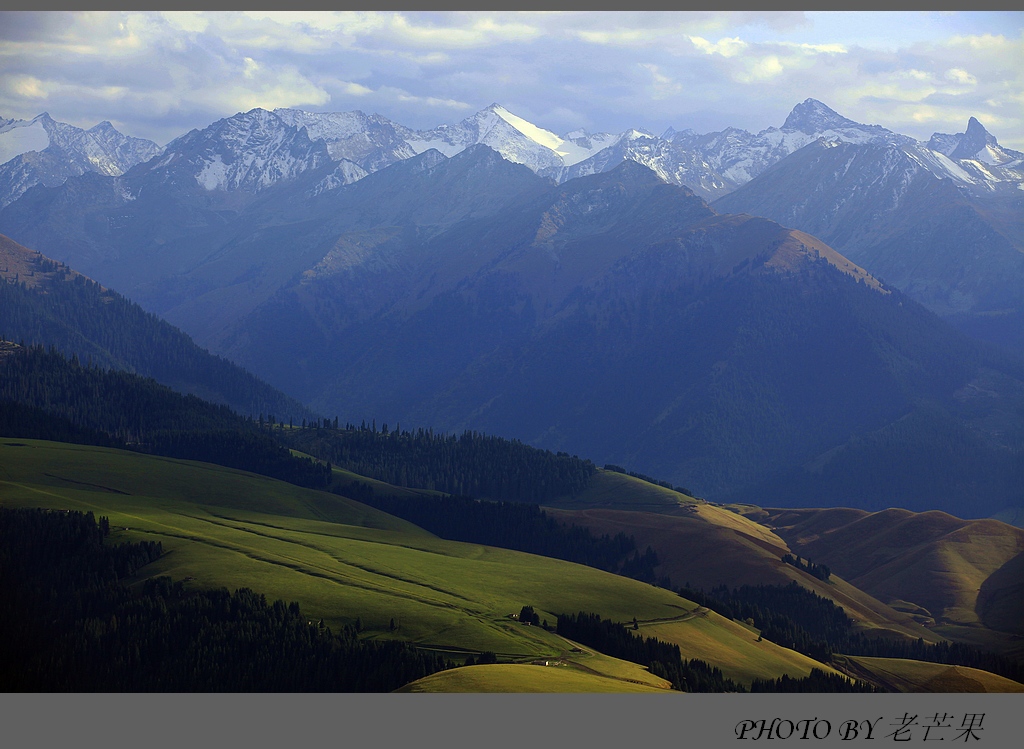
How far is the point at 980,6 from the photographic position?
121 metres

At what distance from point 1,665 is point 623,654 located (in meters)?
98.5

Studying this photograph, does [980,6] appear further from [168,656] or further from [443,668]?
[168,656]
